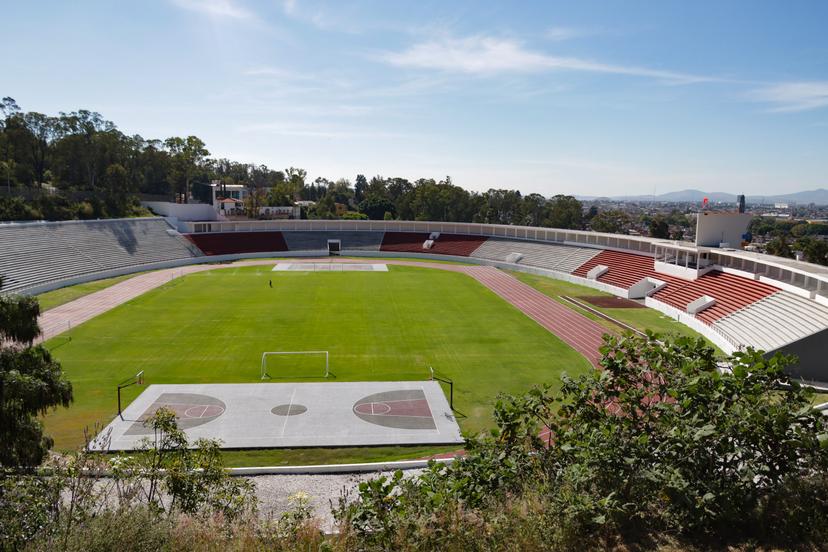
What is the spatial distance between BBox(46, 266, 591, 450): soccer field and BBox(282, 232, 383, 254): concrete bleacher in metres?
21.6

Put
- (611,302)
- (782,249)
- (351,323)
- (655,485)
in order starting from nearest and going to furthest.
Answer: (655,485)
(351,323)
(611,302)
(782,249)

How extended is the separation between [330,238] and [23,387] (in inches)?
2251

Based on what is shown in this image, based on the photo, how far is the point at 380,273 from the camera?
51844 millimetres

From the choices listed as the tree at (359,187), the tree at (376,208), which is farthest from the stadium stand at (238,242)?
the tree at (359,187)

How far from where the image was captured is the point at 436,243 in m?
65.4

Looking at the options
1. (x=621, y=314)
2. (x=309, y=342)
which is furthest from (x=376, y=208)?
(x=309, y=342)

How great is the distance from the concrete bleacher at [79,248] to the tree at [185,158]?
109 ft

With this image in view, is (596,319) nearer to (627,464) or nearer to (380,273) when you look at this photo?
(380,273)

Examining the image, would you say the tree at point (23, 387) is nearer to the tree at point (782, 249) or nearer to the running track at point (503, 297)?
the running track at point (503, 297)

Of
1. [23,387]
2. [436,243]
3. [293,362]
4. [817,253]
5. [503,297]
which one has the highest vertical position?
[817,253]

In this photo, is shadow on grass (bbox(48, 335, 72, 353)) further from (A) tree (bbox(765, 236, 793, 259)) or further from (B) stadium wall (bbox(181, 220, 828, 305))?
(A) tree (bbox(765, 236, 793, 259))

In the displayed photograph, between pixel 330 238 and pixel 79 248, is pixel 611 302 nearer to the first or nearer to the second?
pixel 330 238

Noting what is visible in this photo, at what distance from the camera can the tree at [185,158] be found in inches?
3622

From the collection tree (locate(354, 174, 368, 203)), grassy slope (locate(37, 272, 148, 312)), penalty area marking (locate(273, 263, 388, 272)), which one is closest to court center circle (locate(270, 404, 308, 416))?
grassy slope (locate(37, 272, 148, 312))
